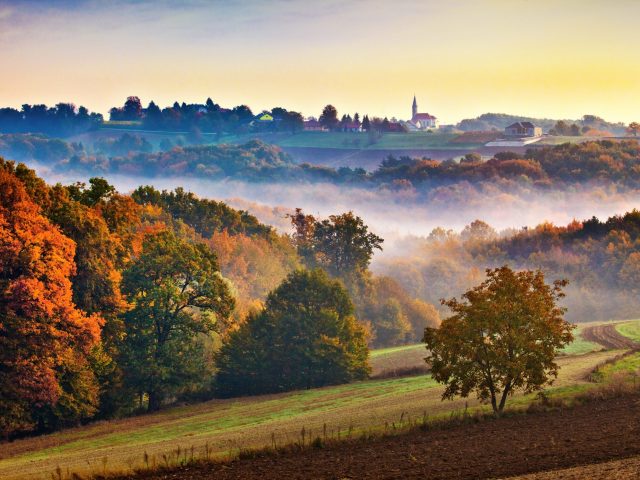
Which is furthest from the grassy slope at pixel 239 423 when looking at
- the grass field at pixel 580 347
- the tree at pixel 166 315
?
the tree at pixel 166 315

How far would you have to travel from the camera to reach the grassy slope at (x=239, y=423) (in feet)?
152

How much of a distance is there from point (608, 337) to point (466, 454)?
4607cm

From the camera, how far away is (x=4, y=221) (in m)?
61.2

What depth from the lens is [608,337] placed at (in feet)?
264

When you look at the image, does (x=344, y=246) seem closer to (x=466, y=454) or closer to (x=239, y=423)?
(x=239, y=423)

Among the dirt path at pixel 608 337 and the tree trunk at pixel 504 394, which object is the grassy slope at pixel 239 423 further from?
the dirt path at pixel 608 337

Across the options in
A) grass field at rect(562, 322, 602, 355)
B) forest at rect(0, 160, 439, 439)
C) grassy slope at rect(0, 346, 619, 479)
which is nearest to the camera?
grassy slope at rect(0, 346, 619, 479)

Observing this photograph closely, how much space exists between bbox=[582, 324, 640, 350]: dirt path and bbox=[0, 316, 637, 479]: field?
3.73 metres

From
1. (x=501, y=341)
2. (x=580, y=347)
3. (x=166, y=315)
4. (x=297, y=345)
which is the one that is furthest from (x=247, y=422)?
(x=580, y=347)

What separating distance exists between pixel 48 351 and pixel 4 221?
27.2 ft

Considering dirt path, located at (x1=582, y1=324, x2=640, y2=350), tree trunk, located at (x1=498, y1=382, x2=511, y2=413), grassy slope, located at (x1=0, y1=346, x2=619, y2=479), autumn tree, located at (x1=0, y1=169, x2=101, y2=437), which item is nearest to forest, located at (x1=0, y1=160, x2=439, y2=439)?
autumn tree, located at (x1=0, y1=169, x2=101, y2=437)

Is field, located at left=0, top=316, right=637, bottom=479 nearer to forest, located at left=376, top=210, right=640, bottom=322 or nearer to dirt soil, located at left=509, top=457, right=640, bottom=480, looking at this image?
dirt soil, located at left=509, top=457, right=640, bottom=480

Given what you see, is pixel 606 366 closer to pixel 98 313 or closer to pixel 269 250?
pixel 98 313

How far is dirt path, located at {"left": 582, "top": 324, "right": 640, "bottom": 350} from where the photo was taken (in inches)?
2936
